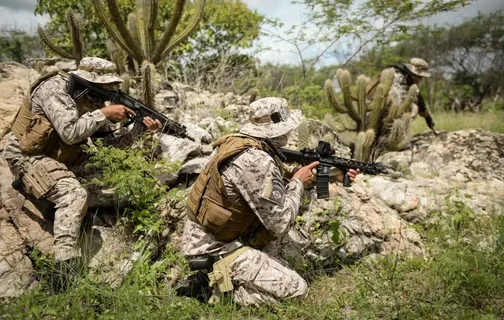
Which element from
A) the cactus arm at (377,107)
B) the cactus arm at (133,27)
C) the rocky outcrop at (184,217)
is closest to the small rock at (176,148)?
the rocky outcrop at (184,217)

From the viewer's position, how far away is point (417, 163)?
652cm

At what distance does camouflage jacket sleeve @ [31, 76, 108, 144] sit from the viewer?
333cm

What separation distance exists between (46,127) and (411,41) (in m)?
19.6

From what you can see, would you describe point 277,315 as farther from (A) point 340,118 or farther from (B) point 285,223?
(A) point 340,118

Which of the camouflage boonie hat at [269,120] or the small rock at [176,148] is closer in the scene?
the camouflage boonie hat at [269,120]

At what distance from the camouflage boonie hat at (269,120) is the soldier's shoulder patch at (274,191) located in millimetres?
378

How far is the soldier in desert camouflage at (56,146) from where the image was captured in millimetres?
3242

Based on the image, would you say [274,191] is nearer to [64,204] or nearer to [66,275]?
[66,275]

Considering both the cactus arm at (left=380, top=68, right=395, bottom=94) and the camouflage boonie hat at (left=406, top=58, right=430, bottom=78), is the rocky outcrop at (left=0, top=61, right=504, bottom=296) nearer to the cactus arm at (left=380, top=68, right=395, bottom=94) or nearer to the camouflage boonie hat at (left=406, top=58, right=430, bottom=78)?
the cactus arm at (left=380, top=68, right=395, bottom=94)

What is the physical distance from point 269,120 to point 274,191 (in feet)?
1.96

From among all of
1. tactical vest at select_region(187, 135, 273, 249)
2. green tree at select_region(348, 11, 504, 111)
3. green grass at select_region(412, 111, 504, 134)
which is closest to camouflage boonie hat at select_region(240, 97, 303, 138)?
tactical vest at select_region(187, 135, 273, 249)

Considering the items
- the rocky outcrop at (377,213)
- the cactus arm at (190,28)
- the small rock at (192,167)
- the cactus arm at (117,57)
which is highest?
the cactus arm at (190,28)

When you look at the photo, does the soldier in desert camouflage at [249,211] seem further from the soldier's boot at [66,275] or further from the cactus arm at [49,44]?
the cactus arm at [49,44]

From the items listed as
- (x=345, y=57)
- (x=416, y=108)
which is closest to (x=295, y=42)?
(x=345, y=57)
